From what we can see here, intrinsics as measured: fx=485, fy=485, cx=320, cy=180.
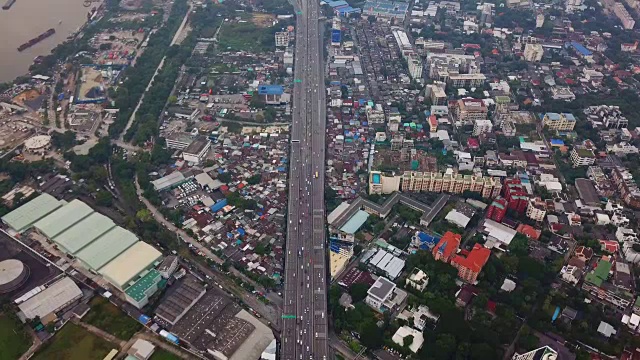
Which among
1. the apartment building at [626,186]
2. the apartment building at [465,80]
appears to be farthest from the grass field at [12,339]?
the apartment building at [465,80]

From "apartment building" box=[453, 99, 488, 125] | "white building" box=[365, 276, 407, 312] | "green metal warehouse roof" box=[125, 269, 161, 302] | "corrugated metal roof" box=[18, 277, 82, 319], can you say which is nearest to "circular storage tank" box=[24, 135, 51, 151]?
"corrugated metal roof" box=[18, 277, 82, 319]

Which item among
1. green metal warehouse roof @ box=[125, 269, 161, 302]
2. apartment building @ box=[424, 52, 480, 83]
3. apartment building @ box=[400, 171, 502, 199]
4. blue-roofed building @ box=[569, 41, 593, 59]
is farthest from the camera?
blue-roofed building @ box=[569, 41, 593, 59]

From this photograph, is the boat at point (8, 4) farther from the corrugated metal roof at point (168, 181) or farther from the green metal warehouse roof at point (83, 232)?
the green metal warehouse roof at point (83, 232)

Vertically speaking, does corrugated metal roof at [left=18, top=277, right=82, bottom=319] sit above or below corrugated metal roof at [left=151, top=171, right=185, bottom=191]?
below

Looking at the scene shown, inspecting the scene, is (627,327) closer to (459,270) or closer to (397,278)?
(459,270)

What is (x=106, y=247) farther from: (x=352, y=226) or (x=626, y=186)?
(x=626, y=186)

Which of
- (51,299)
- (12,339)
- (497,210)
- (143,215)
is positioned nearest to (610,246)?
(497,210)

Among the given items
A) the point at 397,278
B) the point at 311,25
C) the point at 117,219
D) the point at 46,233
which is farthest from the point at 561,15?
the point at 46,233

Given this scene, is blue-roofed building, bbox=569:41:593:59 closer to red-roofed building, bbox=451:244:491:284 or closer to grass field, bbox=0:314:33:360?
red-roofed building, bbox=451:244:491:284
